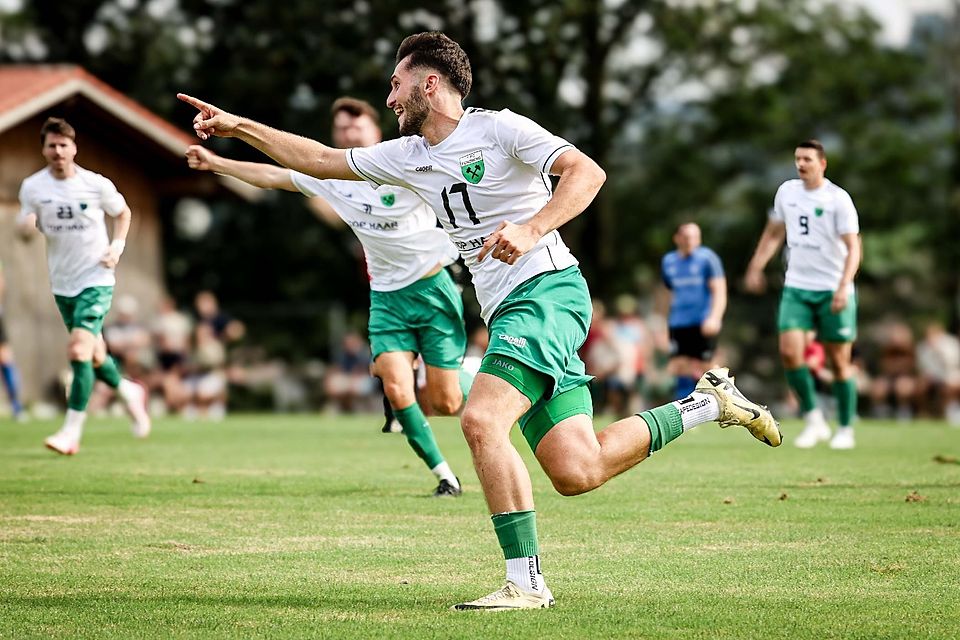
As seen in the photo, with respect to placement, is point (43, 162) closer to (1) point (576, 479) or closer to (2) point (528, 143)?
(2) point (528, 143)


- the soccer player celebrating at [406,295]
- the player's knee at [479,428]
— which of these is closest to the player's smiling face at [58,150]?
the soccer player celebrating at [406,295]

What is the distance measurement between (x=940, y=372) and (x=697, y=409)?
67.9ft

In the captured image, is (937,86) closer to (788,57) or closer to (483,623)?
(788,57)

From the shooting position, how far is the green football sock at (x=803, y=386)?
14578 millimetres

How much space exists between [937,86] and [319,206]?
40.5 m

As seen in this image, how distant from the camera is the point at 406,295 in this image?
387 inches

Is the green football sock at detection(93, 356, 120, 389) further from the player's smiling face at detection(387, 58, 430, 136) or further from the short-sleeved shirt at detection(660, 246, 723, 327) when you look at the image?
the player's smiling face at detection(387, 58, 430, 136)

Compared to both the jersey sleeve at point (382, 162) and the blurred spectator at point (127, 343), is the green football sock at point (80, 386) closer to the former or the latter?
the jersey sleeve at point (382, 162)

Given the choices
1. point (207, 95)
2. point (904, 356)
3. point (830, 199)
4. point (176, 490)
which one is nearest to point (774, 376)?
point (904, 356)

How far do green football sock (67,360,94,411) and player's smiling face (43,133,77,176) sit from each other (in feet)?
5.68

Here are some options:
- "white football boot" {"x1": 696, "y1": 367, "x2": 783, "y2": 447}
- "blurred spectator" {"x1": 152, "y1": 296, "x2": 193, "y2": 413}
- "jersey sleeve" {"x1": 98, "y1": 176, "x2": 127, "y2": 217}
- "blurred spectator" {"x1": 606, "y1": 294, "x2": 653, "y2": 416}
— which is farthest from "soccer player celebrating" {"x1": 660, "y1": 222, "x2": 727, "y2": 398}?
"blurred spectator" {"x1": 152, "y1": 296, "x2": 193, "y2": 413}

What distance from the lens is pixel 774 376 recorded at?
31438mm

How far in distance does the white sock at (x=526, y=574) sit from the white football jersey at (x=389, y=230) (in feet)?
14.0

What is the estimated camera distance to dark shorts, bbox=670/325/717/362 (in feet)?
56.7
